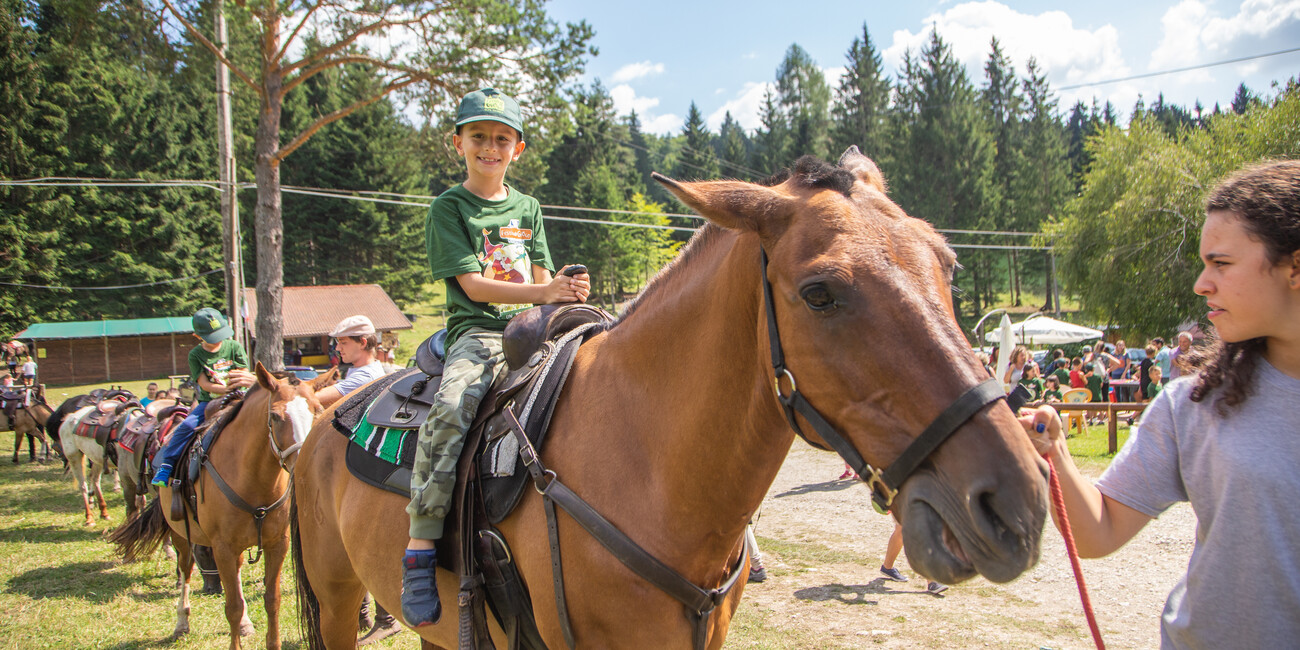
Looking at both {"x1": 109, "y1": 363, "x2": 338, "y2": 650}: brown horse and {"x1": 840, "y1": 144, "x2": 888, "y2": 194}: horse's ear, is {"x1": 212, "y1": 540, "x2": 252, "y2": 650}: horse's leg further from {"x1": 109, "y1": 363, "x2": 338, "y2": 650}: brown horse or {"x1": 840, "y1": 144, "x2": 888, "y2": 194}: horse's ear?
{"x1": 840, "y1": 144, "x2": 888, "y2": 194}: horse's ear

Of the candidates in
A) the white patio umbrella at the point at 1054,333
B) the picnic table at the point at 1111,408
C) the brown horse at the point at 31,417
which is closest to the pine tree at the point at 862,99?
the white patio umbrella at the point at 1054,333

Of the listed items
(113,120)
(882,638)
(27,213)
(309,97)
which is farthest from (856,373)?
(309,97)

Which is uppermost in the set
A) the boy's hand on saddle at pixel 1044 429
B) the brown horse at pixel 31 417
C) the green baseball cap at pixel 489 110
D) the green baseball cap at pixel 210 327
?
the green baseball cap at pixel 489 110

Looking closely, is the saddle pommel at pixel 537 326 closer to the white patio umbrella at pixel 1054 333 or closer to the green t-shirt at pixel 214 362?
the green t-shirt at pixel 214 362

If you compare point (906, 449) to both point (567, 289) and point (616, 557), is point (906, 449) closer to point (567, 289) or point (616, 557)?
point (616, 557)

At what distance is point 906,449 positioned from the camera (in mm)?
1455

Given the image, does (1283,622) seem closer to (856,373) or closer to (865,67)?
(856,373)

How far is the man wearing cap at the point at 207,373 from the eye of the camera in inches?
249

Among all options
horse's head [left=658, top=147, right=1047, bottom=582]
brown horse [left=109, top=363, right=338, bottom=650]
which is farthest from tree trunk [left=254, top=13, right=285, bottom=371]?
horse's head [left=658, top=147, right=1047, bottom=582]

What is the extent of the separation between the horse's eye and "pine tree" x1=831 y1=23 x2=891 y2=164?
5592 cm

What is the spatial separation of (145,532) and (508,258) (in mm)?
6275

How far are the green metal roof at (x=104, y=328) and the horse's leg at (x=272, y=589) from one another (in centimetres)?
3679

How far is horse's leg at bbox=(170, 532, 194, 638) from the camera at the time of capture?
6.20 metres

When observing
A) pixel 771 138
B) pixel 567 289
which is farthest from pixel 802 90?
pixel 567 289
